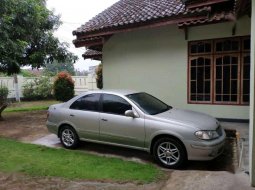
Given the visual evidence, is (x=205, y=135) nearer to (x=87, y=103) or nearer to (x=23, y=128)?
(x=87, y=103)

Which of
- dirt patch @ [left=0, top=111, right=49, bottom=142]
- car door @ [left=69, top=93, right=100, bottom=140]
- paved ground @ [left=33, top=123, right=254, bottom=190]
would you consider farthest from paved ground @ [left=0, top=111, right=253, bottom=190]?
dirt patch @ [left=0, top=111, right=49, bottom=142]

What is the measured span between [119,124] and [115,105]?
1.82 feet

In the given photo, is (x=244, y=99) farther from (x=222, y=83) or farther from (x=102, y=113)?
(x=102, y=113)

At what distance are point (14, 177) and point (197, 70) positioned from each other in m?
6.92

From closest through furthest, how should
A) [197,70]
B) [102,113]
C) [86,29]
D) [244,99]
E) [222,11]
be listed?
[102,113]
[222,11]
[244,99]
[197,70]
[86,29]

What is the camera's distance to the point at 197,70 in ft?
34.5

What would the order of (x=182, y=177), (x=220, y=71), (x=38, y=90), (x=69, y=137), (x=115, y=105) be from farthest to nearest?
(x=38, y=90), (x=220, y=71), (x=69, y=137), (x=115, y=105), (x=182, y=177)

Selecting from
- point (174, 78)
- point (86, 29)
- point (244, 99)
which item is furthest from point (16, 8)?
point (244, 99)

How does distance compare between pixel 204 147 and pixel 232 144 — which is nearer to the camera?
pixel 204 147

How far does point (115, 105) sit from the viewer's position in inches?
299

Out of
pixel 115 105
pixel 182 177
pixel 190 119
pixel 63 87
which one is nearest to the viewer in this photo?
pixel 182 177

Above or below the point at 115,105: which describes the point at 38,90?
below

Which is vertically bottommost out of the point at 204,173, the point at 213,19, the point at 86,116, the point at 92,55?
the point at 204,173

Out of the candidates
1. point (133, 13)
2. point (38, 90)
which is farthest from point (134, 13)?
point (38, 90)
